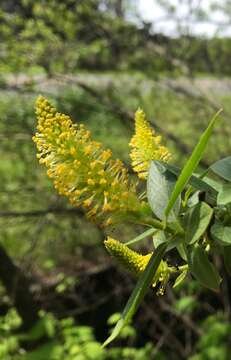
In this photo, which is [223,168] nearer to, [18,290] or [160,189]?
[160,189]

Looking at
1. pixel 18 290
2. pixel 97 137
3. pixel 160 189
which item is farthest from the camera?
pixel 97 137

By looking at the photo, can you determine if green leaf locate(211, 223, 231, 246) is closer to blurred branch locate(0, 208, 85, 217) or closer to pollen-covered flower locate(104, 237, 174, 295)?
pollen-covered flower locate(104, 237, 174, 295)

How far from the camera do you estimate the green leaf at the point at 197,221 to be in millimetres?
708

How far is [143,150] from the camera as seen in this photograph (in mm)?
823

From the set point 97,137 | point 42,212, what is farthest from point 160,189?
point 97,137

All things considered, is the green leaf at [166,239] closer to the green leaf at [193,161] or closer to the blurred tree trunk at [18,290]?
the green leaf at [193,161]

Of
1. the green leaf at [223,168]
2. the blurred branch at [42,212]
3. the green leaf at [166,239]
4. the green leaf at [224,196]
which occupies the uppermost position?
the green leaf at [223,168]

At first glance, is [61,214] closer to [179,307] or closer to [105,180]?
[179,307]

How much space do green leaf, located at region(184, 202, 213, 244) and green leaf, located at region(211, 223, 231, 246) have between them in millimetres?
17

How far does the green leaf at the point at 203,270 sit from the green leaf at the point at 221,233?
3 cm

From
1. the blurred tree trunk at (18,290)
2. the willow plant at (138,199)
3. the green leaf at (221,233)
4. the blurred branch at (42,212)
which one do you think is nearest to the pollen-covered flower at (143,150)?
the willow plant at (138,199)

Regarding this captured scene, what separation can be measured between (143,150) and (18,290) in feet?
8.60

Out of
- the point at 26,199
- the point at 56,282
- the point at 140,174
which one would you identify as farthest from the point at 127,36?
the point at 140,174

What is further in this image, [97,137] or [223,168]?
[97,137]
